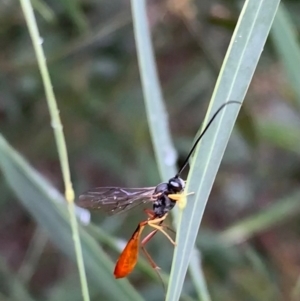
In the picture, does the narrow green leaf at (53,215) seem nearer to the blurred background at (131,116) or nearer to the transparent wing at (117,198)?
the transparent wing at (117,198)

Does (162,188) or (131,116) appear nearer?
(162,188)

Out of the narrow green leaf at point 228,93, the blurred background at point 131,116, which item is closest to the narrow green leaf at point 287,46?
the blurred background at point 131,116

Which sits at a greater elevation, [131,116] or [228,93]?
[228,93]

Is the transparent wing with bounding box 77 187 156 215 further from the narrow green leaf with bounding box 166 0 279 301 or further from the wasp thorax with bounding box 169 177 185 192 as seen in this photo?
the narrow green leaf with bounding box 166 0 279 301

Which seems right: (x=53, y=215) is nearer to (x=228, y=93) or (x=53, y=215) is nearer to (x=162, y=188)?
(x=162, y=188)

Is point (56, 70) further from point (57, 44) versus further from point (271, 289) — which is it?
point (271, 289)

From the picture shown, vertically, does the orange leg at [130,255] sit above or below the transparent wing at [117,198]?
below

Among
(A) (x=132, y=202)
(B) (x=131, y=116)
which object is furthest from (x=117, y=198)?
(B) (x=131, y=116)

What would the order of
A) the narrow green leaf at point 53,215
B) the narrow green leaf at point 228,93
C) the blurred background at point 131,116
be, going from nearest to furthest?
the narrow green leaf at point 228,93 < the narrow green leaf at point 53,215 < the blurred background at point 131,116
